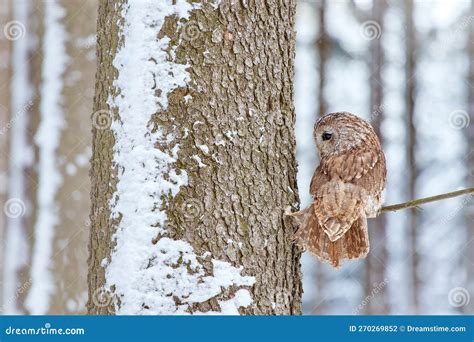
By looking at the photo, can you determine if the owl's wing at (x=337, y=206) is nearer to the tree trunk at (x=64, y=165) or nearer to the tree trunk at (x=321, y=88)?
the tree trunk at (x=64, y=165)

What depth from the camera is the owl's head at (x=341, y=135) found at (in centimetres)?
268

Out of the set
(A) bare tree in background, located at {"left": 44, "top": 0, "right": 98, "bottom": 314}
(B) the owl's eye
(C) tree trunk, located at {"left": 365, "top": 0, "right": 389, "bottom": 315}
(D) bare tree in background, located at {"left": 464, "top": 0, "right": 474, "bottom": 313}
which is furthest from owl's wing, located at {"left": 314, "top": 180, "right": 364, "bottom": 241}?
(D) bare tree in background, located at {"left": 464, "top": 0, "right": 474, "bottom": 313}

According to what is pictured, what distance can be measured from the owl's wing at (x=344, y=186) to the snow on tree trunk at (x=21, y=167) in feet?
10.0

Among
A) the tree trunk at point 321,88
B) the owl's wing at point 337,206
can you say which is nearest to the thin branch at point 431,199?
the owl's wing at point 337,206

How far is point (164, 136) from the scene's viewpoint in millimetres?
2211

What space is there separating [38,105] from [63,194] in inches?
29.3

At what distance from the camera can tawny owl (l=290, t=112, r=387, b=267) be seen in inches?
95.0

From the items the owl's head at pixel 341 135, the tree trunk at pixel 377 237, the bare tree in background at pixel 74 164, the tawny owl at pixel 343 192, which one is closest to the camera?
the tawny owl at pixel 343 192

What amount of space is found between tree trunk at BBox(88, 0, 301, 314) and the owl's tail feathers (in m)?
0.06

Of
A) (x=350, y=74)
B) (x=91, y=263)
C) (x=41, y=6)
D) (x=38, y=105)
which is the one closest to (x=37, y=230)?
(x=38, y=105)

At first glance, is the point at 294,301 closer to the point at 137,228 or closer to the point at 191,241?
the point at 191,241

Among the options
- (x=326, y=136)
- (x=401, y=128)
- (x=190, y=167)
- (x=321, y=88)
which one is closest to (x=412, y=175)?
(x=401, y=128)

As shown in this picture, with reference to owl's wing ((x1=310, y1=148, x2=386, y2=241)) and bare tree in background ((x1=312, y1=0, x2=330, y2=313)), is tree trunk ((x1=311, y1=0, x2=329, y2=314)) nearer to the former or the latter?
bare tree in background ((x1=312, y1=0, x2=330, y2=313))

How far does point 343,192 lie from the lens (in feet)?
8.11
